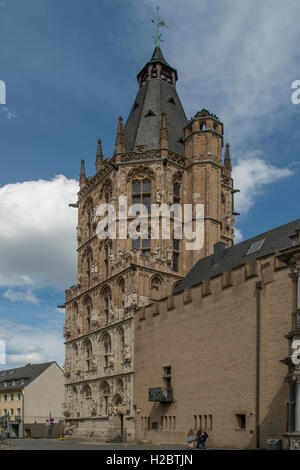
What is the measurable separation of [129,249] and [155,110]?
15.0 metres

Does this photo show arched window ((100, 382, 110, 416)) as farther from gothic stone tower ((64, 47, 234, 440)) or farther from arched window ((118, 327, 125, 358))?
arched window ((118, 327, 125, 358))

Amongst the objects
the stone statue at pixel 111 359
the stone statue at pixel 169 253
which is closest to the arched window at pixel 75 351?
the stone statue at pixel 111 359

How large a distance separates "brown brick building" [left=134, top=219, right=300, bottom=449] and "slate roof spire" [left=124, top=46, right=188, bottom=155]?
15.3 m

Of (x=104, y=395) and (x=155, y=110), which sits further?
(x=155, y=110)

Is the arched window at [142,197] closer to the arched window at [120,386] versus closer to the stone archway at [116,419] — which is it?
the arched window at [120,386]

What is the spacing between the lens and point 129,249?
44.7 metres

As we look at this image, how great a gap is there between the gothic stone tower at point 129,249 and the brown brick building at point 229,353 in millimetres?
3334

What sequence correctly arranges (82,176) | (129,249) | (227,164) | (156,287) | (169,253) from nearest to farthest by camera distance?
(156,287), (169,253), (129,249), (227,164), (82,176)

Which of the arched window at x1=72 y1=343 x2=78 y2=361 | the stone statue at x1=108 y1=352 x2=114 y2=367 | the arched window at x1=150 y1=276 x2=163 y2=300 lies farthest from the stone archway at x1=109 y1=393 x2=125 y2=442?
the arched window at x1=72 y1=343 x2=78 y2=361

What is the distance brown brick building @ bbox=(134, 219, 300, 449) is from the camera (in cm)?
2455

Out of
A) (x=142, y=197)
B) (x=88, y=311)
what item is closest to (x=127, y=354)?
(x=88, y=311)

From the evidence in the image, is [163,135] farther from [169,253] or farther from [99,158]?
[169,253]
